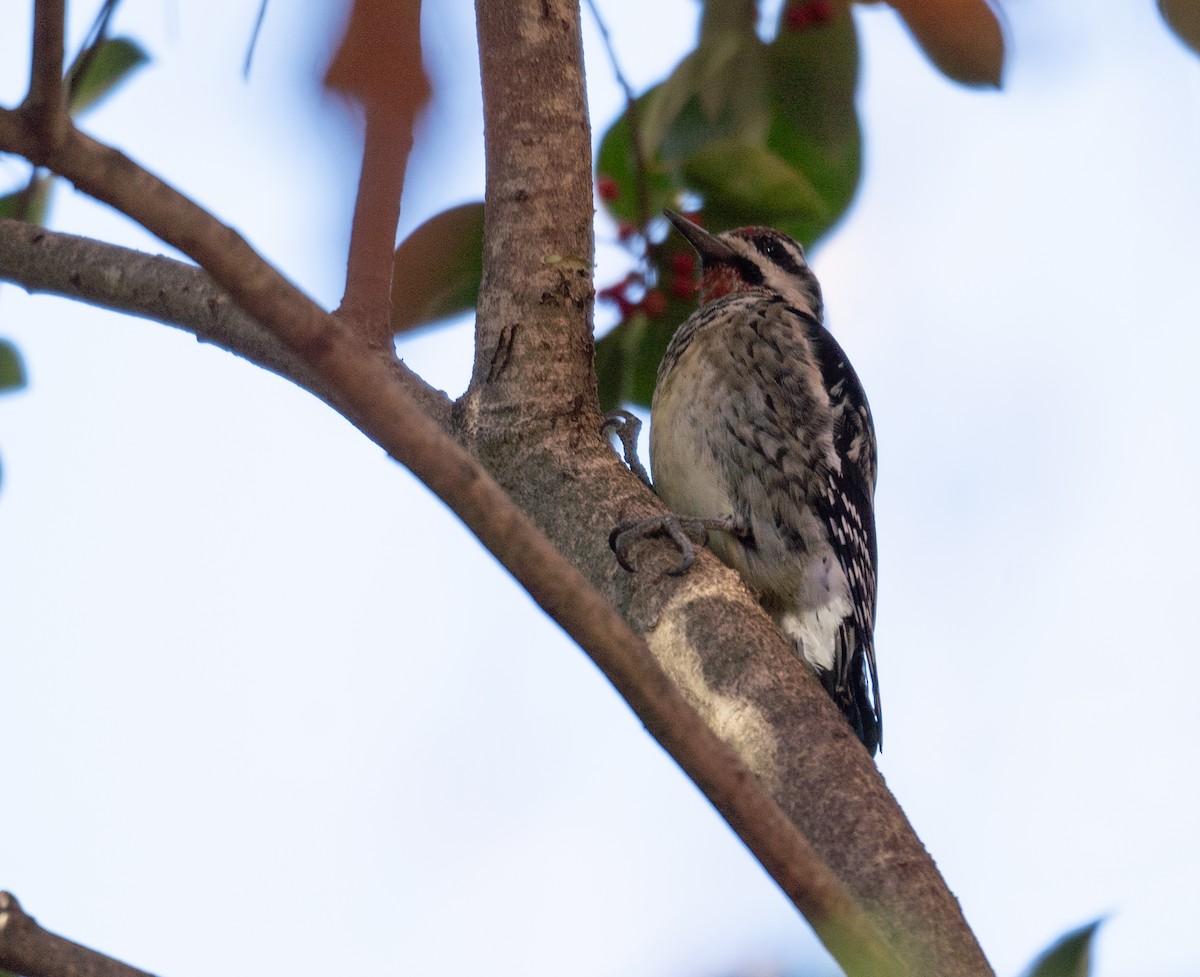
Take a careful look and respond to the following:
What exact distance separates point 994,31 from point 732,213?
24.6 inches

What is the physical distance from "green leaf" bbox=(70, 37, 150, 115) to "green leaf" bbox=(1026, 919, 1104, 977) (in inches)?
85.3

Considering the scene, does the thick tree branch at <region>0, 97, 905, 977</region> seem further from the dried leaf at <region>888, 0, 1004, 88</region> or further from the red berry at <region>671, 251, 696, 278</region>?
the red berry at <region>671, 251, 696, 278</region>

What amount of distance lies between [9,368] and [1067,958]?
209 cm

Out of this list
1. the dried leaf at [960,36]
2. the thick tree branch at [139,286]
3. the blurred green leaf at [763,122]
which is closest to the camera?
the dried leaf at [960,36]

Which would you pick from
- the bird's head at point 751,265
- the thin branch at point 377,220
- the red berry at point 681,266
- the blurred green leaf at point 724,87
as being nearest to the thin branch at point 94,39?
the thin branch at point 377,220

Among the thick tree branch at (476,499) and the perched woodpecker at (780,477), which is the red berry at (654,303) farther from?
the thick tree branch at (476,499)

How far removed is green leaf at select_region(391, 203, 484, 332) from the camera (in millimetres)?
2309

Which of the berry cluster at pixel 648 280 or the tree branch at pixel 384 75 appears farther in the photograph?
the berry cluster at pixel 648 280

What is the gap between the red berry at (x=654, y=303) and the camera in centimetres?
272

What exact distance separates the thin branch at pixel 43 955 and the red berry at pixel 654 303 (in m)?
1.87

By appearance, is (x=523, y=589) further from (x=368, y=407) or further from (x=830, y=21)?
(x=830, y=21)

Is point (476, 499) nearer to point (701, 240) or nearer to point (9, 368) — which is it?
point (9, 368)

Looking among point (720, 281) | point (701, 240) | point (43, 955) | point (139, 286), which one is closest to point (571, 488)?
point (139, 286)

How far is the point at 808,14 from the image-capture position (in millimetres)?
2379
